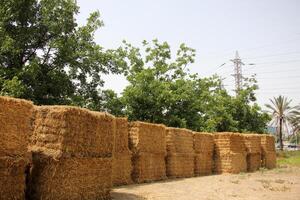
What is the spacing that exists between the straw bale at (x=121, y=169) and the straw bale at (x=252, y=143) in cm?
1229

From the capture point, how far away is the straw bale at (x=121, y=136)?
15.6m

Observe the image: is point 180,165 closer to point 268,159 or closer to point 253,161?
point 253,161

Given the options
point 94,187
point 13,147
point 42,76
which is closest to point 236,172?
point 42,76

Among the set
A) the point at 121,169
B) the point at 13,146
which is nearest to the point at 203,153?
the point at 121,169

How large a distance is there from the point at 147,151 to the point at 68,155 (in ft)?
24.9

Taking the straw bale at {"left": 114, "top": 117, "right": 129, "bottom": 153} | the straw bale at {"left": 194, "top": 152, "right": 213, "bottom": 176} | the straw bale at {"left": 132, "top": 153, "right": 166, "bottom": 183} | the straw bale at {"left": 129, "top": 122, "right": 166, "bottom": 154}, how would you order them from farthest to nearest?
the straw bale at {"left": 194, "top": 152, "right": 213, "bottom": 176}
the straw bale at {"left": 132, "top": 153, "right": 166, "bottom": 183}
the straw bale at {"left": 129, "top": 122, "right": 166, "bottom": 154}
the straw bale at {"left": 114, "top": 117, "right": 129, "bottom": 153}

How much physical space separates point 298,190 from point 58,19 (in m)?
14.9

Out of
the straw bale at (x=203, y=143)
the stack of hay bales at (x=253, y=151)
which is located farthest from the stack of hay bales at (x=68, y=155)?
the stack of hay bales at (x=253, y=151)

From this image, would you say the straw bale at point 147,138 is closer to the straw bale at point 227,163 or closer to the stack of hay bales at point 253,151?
the straw bale at point 227,163

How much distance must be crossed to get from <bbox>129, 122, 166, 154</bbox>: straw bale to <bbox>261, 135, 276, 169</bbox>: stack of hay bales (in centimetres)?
1334

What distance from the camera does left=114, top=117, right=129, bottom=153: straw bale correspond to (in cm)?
1559

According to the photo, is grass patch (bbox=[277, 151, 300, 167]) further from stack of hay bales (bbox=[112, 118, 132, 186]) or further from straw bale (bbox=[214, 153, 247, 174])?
stack of hay bales (bbox=[112, 118, 132, 186])

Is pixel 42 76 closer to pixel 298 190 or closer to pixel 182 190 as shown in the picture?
pixel 182 190

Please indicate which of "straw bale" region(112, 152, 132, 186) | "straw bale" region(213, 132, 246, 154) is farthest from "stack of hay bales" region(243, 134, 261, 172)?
"straw bale" region(112, 152, 132, 186)
